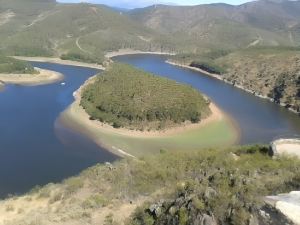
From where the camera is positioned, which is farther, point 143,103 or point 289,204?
point 143,103

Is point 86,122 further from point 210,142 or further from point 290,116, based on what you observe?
point 290,116

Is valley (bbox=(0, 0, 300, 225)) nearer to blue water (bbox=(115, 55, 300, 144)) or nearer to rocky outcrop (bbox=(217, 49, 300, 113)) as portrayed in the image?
blue water (bbox=(115, 55, 300, 144))

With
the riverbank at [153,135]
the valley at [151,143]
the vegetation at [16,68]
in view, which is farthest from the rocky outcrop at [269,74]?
the vegetation at [16,68]

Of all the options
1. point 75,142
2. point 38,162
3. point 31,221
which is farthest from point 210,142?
point 31,221

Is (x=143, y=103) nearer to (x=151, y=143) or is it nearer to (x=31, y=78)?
(x=151, y=143)

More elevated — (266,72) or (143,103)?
(143,103)

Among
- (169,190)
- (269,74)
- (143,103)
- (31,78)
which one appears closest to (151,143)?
(143,103)
